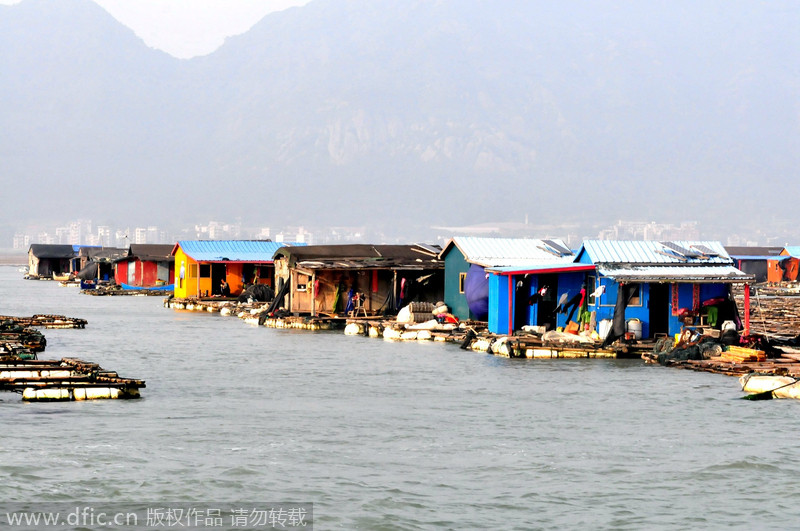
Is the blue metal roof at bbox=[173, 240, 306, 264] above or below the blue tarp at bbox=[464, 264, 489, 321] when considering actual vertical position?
above

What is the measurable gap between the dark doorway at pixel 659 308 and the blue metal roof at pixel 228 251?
36.1m

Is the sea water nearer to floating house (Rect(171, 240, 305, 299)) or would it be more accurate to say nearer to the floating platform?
the floating platform

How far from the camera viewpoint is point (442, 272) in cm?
5184

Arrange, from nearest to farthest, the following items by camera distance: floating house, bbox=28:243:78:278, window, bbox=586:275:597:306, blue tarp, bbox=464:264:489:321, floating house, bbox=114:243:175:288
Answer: window, bbox=586:275:597:306 < blue tarp, bbox=464:264:489:321 < floating house, bbox=114:243:175:288 < floating house, bbox=28:243:78:278

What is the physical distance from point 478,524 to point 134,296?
75.7 m

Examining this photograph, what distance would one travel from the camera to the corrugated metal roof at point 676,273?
3422 cm

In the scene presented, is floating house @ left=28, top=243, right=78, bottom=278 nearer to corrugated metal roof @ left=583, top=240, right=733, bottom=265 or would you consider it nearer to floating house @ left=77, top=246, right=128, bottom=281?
floating house @ left=77, top=246, right=128, bottom=281

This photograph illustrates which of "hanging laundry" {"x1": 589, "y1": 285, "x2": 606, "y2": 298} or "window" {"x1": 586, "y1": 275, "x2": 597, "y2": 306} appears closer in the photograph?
"hanging laundry" {"x1": 589, "y1": 285, "x2": 606, "y2": 298}

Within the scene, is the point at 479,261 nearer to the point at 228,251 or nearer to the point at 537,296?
→ the point at 537,296

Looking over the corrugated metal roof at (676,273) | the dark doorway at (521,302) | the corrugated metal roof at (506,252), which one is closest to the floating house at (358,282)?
the corrugated metal roof at (506,252)

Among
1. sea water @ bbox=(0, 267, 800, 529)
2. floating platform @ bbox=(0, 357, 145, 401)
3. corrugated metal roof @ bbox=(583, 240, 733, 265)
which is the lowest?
sea water @ bbox=(0, 267, 800, 529)

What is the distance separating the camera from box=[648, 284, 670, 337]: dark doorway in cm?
3615

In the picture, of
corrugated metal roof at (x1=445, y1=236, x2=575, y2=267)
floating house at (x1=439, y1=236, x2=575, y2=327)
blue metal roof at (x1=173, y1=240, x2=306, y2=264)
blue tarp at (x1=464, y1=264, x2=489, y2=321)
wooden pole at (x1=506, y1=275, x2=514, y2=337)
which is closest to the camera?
wooden pole at (x1=506, y1=275, x2=514, y2=337)

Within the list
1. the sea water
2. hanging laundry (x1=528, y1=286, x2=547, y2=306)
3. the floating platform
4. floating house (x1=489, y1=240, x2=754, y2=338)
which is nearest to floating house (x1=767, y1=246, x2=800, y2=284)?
floating house (x1=489, y1=240, x2=754, y2=338)
